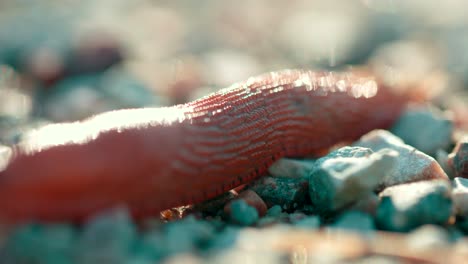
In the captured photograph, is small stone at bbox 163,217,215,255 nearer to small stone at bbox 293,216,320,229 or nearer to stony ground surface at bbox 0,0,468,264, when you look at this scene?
stony ground surface at bbox 0,0,468,264

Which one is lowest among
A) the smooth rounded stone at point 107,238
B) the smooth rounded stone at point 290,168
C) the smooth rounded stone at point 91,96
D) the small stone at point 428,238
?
the small stone at point 428,238

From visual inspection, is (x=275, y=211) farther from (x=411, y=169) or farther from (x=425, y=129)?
(x=425, y=129)

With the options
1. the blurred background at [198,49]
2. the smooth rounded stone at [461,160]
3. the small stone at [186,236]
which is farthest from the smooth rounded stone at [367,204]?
the blurred background at [198,49]

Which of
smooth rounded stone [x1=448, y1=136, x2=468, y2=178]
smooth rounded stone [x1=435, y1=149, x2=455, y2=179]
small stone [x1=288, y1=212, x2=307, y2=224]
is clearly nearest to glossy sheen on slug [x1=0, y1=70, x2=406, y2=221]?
small stone [x1=288, y1=212, x2=307, y2=224]

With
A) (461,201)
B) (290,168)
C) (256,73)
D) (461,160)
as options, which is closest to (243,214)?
(290,168)

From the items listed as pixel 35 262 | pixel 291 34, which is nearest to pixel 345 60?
pixel 291 34

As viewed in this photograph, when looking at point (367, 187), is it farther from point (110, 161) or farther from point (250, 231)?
point (110, 161)

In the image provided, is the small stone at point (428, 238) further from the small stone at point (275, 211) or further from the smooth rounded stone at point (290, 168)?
the smooth rounded stone at point (290, 168)
